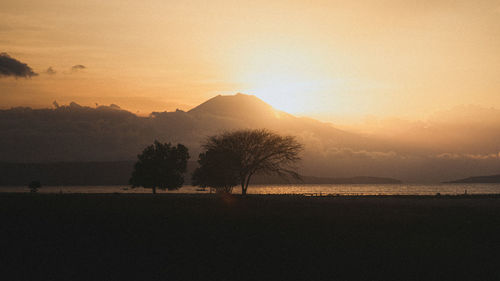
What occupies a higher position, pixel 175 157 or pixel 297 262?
pixel 175 157

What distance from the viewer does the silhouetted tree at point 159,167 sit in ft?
284

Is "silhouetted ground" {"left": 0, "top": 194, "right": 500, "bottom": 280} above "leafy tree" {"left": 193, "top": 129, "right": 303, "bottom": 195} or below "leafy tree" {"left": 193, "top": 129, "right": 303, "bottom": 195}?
below

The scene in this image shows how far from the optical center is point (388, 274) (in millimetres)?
13453

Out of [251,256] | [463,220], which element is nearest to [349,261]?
[251,256]

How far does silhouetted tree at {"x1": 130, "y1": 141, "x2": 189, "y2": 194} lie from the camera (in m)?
86.6

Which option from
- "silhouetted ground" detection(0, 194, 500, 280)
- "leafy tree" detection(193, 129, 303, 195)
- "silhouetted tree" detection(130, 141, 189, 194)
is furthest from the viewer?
"silhouetted tree" detection(130, 141, 189, 194)

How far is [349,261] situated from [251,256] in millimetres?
3457

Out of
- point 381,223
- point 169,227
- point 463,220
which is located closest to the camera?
point 169,227

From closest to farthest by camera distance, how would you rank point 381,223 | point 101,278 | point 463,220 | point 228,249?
point 101,278 < point 228,249 < point 381,223 < point 463,220

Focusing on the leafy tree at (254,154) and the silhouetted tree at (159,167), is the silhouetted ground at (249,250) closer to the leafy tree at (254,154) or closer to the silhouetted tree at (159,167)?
the leafy tree at (254,154)

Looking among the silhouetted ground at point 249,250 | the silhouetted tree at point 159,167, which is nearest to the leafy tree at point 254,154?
the silhouetted tree at point 159,167

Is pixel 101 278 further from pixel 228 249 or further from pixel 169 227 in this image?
pixel 169 227

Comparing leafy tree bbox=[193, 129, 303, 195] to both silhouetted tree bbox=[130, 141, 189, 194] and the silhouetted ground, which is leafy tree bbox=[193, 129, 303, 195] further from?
the silhouetted ground

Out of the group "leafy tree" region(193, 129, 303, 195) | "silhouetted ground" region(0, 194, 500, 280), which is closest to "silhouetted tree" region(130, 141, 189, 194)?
"leafy tree" region(193, 129, 303, 195)
